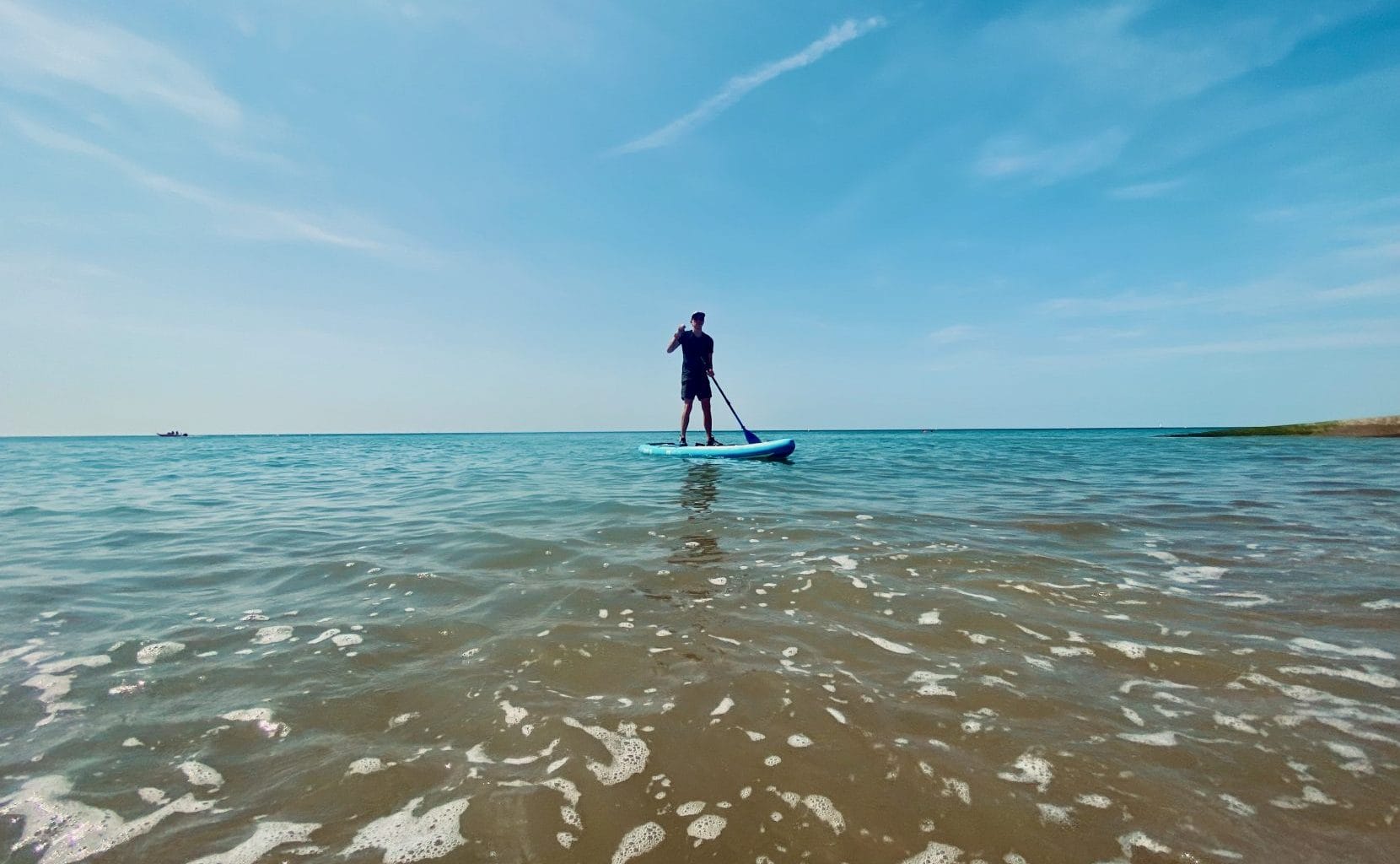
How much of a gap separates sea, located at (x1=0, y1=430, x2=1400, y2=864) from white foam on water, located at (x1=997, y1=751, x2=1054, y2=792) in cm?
1

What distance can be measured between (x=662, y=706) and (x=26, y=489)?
16.2 m

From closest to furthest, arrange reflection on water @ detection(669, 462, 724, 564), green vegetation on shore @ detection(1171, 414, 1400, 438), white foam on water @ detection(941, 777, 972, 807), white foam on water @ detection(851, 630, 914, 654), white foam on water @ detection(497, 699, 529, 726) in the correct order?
white foam on water @ detection(941, 777, 972, 807) → white foam on water @ detection(497, 699, 529, 726) → white foam on water @ detection(851, 630, 914, 654) → reflection on water @ detection(669, 462, 724, 564) → green vegetation on shore @ detection(1171, 414, 1400, 438)

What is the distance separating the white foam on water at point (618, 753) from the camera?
2129 millimetres

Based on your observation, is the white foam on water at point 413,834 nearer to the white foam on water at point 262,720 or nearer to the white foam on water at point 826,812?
the white foam on water at point 262,720

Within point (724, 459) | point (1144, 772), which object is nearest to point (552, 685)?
point (1144, 772)

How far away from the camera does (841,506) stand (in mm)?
7746

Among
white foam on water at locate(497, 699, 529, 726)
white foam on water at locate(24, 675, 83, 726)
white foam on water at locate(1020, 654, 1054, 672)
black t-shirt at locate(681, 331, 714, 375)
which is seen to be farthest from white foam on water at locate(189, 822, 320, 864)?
black t-shirt at locate(681, 331, 714, 375)

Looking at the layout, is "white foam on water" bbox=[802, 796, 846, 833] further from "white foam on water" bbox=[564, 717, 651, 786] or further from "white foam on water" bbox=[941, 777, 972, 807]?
"white foam on water" bbox=[564, 717, 651, 786]

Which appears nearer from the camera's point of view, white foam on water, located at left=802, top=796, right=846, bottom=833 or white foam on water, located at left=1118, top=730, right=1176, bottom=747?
white foam on water, located at left=802, top=796, right=846, bottom=833

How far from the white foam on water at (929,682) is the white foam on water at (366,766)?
2.38 metres

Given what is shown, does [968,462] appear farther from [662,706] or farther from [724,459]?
[662,706]

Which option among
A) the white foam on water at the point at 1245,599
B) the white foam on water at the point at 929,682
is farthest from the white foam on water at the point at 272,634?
the white foam on water at the point at 1245,599

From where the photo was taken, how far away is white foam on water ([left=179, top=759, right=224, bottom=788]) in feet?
6.86

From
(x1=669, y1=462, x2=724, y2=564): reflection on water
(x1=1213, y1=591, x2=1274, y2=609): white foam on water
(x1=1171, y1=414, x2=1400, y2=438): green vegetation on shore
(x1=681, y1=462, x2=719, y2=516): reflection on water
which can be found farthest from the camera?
(x1=1171, y1=414, x2=1400, y2=438): green vegetation on shore
